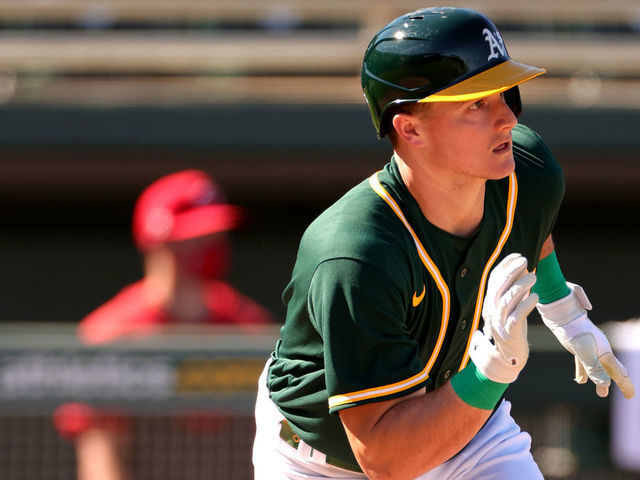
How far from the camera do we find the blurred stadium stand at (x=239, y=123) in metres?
7.11

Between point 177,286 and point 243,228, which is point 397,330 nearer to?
point 177,286

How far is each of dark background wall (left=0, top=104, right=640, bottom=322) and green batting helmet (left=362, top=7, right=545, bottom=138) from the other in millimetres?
4442

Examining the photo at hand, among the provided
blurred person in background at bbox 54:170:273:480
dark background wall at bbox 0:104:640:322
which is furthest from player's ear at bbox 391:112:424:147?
dark background wall at bbox 0:104:640:322

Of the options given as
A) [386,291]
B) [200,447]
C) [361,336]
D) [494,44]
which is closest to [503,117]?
[494,44]

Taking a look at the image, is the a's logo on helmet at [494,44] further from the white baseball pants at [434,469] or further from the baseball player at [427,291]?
the white baseball pants at [434,469]

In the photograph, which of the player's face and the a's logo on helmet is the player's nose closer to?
the player's face

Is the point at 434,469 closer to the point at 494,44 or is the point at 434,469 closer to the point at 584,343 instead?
the point at 584,343

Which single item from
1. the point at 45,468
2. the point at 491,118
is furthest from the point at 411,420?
the point at 45,468

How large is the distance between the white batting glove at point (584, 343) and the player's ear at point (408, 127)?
2.16 ft

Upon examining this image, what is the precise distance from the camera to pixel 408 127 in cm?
262

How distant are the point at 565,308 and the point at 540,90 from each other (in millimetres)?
4628

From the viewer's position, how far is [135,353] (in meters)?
4.71

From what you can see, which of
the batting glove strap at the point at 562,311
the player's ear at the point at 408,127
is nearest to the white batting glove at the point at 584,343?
the batting glove strap at the point at 562,311

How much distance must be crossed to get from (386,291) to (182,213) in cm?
281
